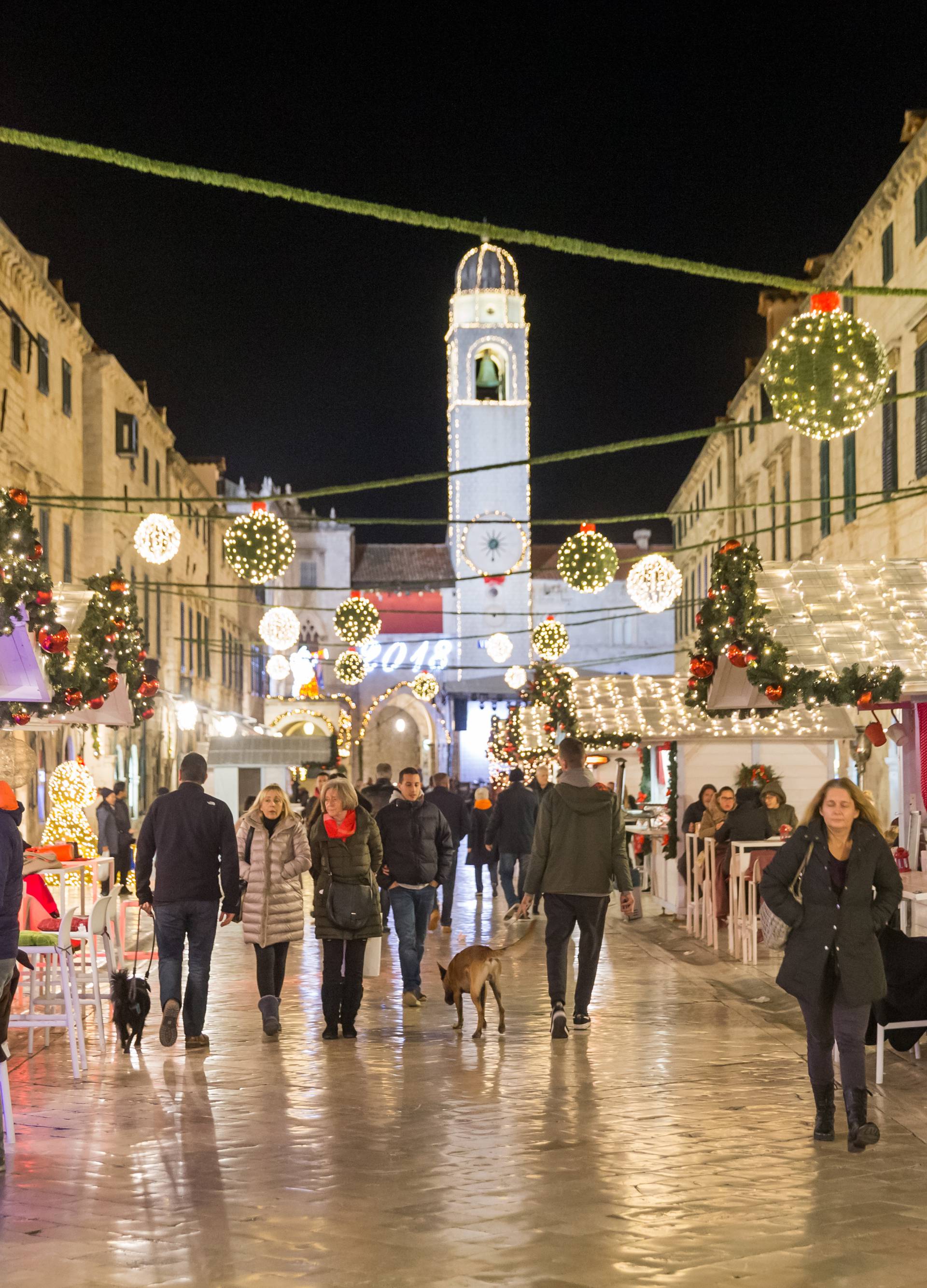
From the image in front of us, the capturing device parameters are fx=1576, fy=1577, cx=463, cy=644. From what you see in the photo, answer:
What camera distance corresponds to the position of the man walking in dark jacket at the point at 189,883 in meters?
10.1

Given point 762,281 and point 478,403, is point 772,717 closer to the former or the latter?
point 762,281

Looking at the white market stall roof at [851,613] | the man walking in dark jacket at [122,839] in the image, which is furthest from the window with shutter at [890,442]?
the man walking in dark jacket at [122,839]

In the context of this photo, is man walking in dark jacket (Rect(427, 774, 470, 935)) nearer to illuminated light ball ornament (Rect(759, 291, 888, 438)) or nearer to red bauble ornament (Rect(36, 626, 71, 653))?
red bauble ornament (Rect(36, 626, 71, 653))

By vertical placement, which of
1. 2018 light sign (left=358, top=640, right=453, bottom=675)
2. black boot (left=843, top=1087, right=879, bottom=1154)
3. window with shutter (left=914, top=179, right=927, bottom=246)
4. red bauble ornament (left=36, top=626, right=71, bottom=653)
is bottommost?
black boot (left=843, top=1087, right=879, bottom=1154)

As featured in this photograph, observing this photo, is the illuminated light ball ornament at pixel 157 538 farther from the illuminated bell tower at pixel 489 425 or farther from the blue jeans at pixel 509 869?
the illuminated bell tower at pixel 489 425

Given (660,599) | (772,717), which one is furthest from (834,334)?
(660,599)

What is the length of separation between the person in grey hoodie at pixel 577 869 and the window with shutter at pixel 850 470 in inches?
716

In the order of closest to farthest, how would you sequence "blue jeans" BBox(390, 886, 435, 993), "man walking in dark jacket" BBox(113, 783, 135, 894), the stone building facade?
"blue jeans" BBox(390, 886, 435, 993) → the stone building facade → "man walking in dark jacket" BBox(113, 783, 135, 894)

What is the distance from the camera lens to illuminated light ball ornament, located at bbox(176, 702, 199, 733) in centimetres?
3950

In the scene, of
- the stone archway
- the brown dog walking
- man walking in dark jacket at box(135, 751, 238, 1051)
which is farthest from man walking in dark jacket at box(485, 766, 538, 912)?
the stone archway

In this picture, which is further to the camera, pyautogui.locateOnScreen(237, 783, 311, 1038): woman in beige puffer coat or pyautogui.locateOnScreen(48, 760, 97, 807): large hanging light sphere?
pyautogui.locateOnScreen(48, 760, 97, 807): large hanging light sphere

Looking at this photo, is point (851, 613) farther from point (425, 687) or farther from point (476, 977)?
point (425, 687)

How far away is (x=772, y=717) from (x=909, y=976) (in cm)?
1202

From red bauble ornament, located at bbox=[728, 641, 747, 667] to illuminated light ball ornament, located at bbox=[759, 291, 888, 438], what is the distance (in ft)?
14.4
